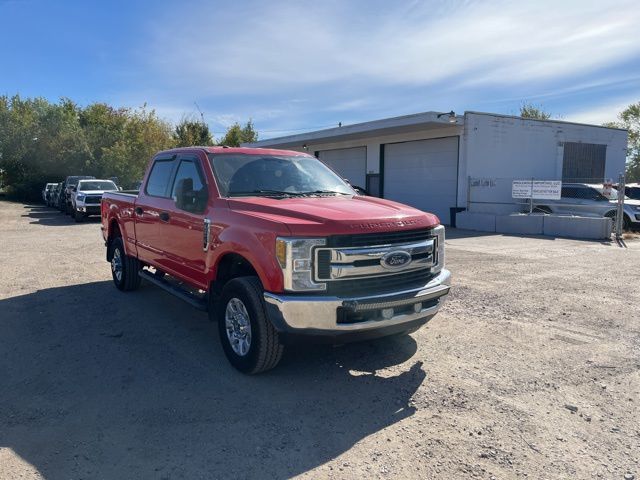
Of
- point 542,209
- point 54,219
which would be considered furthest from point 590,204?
point 54,219

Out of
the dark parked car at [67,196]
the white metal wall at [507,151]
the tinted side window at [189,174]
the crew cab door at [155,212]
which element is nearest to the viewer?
the tinted side window at [189,174]

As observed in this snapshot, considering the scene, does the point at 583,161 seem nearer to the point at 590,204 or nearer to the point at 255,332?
the point at 590,204

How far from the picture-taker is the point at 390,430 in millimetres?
3676

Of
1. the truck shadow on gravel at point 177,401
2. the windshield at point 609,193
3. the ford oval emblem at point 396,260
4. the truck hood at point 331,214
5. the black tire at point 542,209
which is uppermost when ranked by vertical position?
the truck hood at point 331,214

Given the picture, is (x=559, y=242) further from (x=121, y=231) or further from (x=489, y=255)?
(x=121, y=231)

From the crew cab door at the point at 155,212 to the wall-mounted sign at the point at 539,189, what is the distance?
45.0 feet

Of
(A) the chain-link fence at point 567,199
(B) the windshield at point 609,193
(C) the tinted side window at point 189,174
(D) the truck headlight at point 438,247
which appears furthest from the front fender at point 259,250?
(B) the windshield at point 609,193

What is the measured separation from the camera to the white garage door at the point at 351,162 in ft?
82.6

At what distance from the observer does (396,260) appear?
14.4 ft

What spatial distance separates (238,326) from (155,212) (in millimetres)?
2460

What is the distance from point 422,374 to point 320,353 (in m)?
1.10

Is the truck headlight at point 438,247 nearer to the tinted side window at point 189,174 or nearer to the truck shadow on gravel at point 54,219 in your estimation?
the tinted side window at point 189,174

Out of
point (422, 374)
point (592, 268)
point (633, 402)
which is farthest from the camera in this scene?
point (592, 268)

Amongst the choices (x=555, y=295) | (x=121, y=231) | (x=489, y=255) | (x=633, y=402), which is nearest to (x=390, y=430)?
(x=633, y=402)
